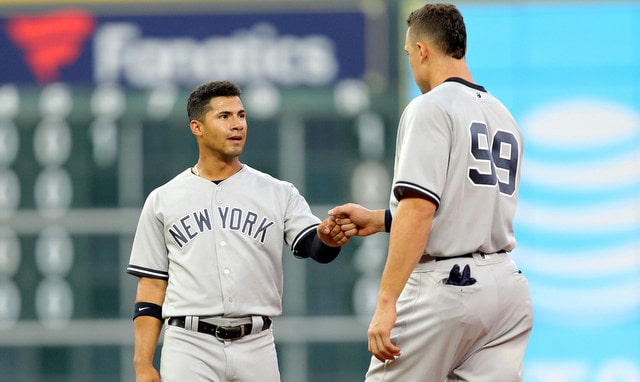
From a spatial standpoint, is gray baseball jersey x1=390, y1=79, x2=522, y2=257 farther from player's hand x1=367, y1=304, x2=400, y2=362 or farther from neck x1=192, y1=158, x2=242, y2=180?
neck x1=192, y1=158, x2=242, y2=180

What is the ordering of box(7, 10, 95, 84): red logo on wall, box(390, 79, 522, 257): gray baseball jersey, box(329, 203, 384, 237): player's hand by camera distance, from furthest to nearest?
1. box(7, 10, 95, 84): red logo on wall
2. box(329, 203, 384, 237): player's hand
3. box(390, 79, 522, 257): gray baseball jersey

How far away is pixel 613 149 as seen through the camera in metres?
15.0

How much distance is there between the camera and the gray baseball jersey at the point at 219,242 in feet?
17.7

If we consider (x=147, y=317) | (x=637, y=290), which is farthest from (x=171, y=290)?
(x=637, y=290)

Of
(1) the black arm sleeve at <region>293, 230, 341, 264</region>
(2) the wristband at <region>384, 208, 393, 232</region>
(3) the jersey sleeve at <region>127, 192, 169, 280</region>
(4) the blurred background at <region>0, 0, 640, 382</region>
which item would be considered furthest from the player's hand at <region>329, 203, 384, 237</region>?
(4) the blurred background at <region>0, 0, 640, 382</region>

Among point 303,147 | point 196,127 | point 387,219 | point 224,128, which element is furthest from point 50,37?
point 387,219

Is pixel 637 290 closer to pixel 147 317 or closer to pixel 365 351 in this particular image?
pixel 365 351

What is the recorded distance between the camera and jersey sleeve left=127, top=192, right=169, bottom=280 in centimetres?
550

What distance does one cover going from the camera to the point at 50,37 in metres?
14.9

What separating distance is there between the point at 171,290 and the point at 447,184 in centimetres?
133

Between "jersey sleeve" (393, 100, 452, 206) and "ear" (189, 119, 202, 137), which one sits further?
"ear" (189, 119, 202, 137)

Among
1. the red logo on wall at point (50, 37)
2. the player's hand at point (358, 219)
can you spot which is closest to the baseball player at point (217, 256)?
the player's hand at point (358, 219)

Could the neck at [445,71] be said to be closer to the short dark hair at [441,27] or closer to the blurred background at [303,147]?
the short dark hair at [441,27]

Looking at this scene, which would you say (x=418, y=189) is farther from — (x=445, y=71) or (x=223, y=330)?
(x=223, y=330)
